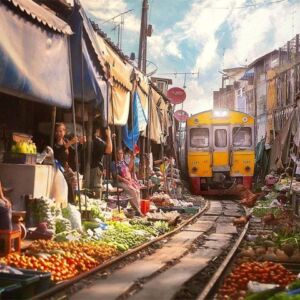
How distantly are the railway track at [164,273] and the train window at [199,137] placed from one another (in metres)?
12.1

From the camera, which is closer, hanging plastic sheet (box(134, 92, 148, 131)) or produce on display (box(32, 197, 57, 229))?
produce on display (box(32, 197, 57, 229))

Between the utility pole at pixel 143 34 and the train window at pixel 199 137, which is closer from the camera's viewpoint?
the utility pole at pixel 143 34

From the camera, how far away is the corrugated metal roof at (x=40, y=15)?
21.2 feet

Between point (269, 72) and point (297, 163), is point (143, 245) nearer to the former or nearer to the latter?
point (297, 163)

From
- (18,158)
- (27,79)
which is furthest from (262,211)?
(27,79)

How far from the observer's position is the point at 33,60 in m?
6.86

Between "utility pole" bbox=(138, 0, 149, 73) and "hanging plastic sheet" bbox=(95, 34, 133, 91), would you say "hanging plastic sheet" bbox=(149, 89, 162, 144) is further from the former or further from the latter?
"hanging plastic sheet" bbox=(95, 34, 133, 91)

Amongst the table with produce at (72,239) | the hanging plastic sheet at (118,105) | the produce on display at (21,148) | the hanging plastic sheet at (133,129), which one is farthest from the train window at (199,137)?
the produce on display at (21,148)

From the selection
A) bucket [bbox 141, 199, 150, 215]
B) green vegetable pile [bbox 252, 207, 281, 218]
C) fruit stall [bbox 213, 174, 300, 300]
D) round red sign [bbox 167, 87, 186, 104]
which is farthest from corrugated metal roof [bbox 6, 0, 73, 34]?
round red sign [bbox 167, 87, 186, 104]

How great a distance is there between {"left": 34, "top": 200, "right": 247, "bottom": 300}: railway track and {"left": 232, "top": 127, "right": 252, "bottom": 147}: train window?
12.0 metres

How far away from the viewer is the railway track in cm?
561

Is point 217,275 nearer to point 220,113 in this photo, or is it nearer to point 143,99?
point 143,99

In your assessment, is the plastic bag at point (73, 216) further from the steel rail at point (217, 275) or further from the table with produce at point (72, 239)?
the steel rail at point (217, 275)

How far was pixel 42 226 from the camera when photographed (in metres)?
7.84
